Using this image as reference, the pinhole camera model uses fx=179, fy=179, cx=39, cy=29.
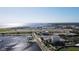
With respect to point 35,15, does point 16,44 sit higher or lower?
lower

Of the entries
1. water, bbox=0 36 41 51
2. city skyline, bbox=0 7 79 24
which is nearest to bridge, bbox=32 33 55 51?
water, bbox=0 36 41 51

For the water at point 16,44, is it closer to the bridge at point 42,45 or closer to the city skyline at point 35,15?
the bridge at point 42,45

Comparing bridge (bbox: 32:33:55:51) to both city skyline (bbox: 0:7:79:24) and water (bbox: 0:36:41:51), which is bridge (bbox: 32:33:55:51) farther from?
city skyline (bbox: 0:7:79:24)

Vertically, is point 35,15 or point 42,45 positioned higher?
point 35,15

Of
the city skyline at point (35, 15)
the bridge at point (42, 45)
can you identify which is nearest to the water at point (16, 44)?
the bridge at point (42, 45)
